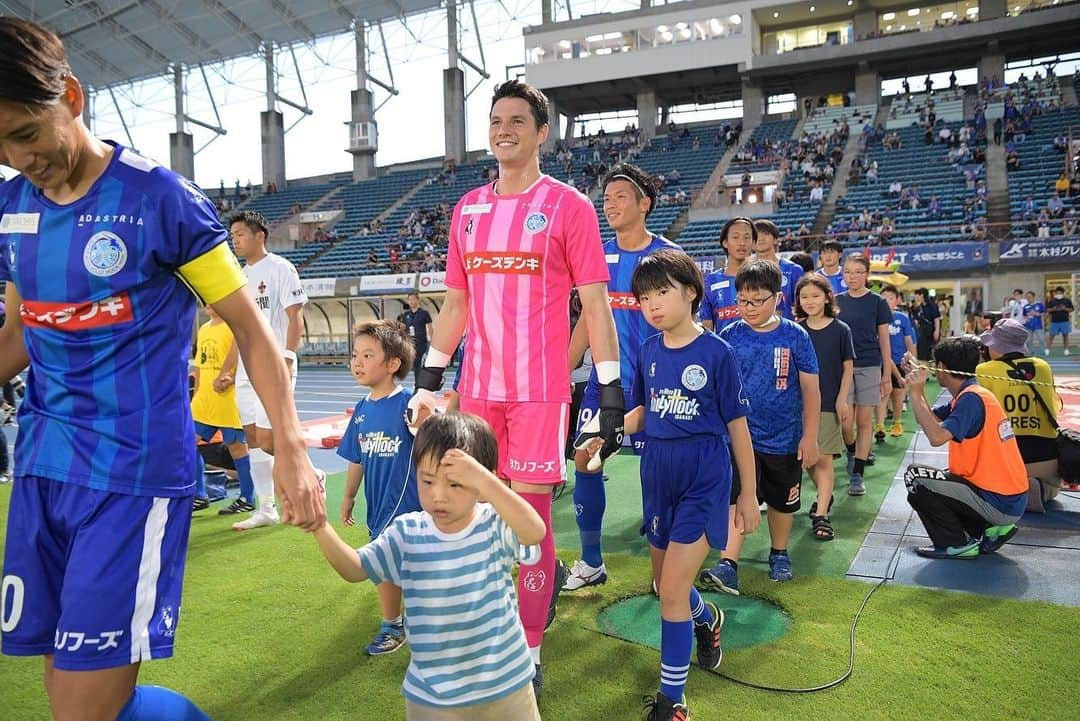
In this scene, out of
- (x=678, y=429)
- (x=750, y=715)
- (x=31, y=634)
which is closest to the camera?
(x=31, y=634)

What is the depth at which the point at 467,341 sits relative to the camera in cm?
304

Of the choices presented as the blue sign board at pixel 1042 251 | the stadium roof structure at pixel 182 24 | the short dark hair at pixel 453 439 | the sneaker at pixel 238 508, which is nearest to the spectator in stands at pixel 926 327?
the blue sign board at pixel 1042 251

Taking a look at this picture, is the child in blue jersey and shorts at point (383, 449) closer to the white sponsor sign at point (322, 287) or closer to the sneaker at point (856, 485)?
the sneaker at point (856, 485)

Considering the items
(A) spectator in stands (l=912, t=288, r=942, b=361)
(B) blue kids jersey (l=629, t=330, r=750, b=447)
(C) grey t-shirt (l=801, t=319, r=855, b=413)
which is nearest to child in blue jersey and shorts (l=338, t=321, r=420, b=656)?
(B) blue kids jersey (l=629, t=330, r=750, b=447)

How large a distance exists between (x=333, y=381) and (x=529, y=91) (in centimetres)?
1789

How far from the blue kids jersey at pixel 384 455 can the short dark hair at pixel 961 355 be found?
136 inches

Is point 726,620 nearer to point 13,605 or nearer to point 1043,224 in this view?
point 13,605

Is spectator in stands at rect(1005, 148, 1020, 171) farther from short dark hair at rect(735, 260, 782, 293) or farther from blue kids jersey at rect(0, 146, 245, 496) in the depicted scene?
blue kids jersey at rect(0, 146, 245, 496)

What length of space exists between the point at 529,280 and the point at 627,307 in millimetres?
1493

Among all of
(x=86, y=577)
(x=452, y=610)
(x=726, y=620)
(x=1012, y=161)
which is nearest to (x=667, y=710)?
(x=726, y=620)

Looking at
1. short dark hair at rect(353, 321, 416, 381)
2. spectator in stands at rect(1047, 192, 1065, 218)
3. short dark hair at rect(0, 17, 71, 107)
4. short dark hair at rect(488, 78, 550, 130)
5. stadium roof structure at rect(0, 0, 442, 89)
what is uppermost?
stadium roof structure at rect(0, 0, 442, 89)

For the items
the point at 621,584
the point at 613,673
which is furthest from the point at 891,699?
the point at 621,584

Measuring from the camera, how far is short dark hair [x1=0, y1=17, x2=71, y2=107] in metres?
1.42

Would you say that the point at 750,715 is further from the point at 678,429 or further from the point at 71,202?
the point at 71,202
